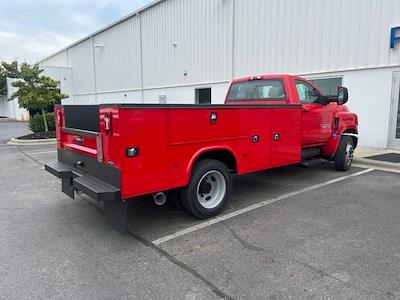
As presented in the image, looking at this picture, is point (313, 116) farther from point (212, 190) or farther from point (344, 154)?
point (212, 190)

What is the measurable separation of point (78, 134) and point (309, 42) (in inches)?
369

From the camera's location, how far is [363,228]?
4.18m

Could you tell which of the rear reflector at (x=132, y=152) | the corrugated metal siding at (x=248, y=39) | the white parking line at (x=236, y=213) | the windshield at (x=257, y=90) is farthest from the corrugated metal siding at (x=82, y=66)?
the rear reflector at (x=132, y=152)

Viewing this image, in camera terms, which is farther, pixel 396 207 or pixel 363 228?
pixel 396 207

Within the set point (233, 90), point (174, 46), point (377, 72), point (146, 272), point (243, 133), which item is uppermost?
point (174, 46)

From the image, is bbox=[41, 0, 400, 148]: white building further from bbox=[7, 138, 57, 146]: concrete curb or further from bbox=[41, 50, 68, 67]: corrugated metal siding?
bbox=[41, 50, 68, 67]: corrugated metal siding

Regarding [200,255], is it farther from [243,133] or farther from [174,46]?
[174,46]

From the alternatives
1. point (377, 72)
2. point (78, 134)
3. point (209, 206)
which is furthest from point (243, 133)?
point (377, 72)

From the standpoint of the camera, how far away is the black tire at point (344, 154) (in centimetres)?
715

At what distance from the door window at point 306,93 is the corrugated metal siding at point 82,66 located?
24.7 m

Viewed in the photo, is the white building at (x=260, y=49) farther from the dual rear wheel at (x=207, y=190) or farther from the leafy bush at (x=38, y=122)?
the dual rear wheel at (x=207, y=190)

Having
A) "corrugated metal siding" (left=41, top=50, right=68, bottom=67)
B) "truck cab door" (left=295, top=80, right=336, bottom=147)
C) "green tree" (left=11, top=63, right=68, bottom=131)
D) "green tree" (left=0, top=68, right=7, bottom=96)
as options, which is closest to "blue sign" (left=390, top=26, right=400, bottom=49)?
"truck cab door" (left=295, top=80, right=336, bottom=147)

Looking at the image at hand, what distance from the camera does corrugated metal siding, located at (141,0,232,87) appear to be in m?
14.7

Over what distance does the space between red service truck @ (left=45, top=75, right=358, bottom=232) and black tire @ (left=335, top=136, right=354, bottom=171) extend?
37.1 inches
